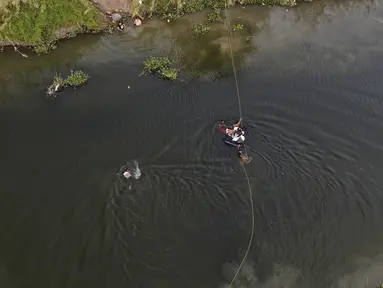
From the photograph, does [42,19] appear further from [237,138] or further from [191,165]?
[237,138]

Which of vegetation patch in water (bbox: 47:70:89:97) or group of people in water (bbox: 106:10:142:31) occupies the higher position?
group of people in water (bbox: 106:10:142:31)

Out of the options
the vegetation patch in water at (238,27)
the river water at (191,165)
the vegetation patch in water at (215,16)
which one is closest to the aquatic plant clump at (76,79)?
the river water at (191,165)

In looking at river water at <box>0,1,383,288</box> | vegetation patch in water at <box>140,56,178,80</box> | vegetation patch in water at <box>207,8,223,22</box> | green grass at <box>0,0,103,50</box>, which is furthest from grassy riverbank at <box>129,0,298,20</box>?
vegetation patch in water at <box>140,56,178,80</box>

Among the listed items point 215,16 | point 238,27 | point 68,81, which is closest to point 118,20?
point 68,81

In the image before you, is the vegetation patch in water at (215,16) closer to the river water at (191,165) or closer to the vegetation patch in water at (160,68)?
the river water at (191,165)

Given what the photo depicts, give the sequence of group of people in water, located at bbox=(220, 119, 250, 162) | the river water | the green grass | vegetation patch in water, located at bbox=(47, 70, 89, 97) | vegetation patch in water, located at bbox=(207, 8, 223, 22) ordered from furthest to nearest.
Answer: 1. vegetation patch in water, located at bbox=(207, 8, 223, 22)
2. the green grass
3. vegetation patch in water, located at bbox=(47, 70, 89, 97)
4. group of people in water, located at bbox=(220, 119, 250, 162)
5. the river water

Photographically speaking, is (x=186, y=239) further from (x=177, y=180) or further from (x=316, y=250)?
(x=316, y=250)

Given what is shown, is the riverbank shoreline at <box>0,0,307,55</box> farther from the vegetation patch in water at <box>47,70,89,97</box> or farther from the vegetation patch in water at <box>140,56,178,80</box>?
the vegetation patch in water at <box>140,56,178,80</box>
